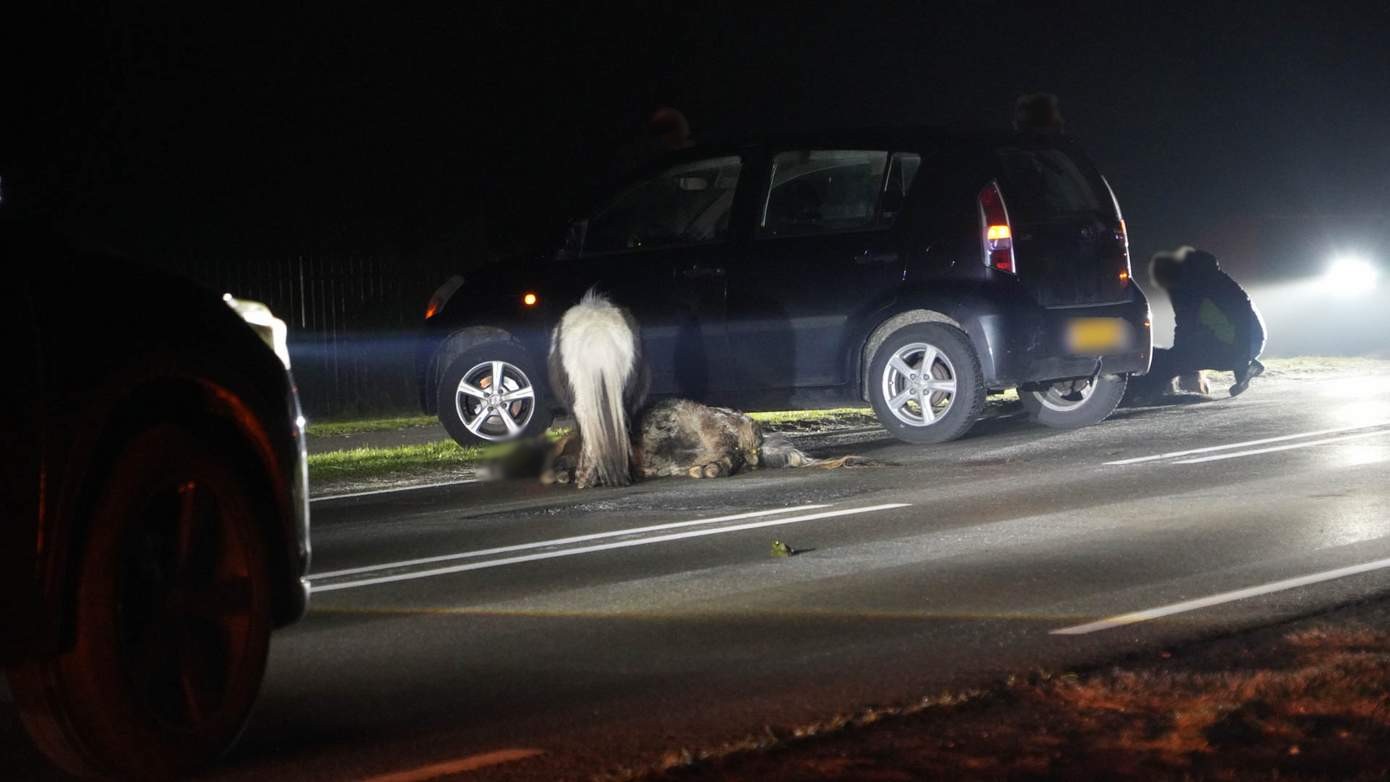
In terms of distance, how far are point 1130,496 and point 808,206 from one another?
3704mm

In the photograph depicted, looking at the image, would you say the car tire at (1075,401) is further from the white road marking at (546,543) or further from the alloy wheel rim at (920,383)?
the white road marking at (546,543)

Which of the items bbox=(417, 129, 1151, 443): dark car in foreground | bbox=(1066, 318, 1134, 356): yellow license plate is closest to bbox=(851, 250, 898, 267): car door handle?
bbox=(417, 129, 1151, 443): dark car in foreground

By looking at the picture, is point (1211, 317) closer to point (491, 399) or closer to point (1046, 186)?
point (1046, 186)

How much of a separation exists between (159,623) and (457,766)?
0.91 m

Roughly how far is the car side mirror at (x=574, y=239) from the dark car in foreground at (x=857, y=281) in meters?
0.01

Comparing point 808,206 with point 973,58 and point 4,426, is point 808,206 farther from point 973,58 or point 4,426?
point 973,58

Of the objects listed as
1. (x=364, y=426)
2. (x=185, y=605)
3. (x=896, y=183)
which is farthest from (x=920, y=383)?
(x=185, y=605)

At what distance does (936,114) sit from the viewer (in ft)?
92.0

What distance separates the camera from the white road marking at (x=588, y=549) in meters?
8.70

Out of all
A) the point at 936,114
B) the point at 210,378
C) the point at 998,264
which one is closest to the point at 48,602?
the point at 210,378

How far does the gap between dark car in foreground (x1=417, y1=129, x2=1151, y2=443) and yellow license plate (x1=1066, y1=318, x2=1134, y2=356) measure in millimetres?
15

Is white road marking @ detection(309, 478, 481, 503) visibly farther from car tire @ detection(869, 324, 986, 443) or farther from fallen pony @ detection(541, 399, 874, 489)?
car tire @ detection(869, 324, 986, 443)

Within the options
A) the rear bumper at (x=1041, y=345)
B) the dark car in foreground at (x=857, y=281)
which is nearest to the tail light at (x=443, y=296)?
the dark car in foreground at (x=857, y=281)

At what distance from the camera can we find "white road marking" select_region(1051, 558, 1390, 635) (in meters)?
7.02
